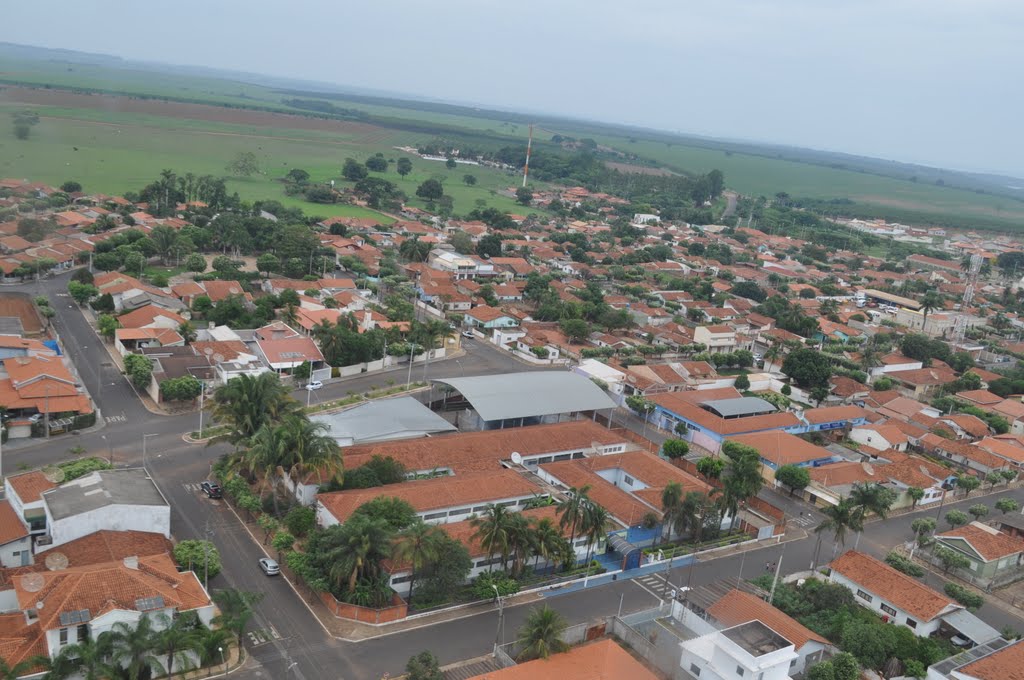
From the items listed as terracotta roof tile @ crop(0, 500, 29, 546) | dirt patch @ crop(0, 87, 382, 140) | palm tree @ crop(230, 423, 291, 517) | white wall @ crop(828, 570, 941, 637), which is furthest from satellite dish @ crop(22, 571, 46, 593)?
dirt patch @ crop(0, 87, 382, 140)

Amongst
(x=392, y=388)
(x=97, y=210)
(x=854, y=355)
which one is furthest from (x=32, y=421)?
(x=854, y=355)

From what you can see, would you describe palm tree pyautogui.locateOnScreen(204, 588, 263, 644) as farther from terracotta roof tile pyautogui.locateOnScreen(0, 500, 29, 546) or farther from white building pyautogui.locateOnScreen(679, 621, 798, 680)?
white building pyautogui.locateOnScreen(679, 621, 798, 680)

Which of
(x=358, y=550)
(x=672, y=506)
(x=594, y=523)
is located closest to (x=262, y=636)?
(x=358, y=550)

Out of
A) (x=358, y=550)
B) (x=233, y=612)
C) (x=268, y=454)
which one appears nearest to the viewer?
Answer: (x=233, y=612)

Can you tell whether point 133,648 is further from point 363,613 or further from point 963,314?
point 963,314

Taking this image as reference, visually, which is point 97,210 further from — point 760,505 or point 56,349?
point 760,505

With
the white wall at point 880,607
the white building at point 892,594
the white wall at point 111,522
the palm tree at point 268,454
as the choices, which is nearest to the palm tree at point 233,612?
the white wall at point 111,522
